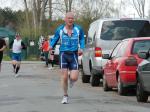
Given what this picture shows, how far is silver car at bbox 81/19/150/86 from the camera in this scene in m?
18.7

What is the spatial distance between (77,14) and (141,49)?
165ft

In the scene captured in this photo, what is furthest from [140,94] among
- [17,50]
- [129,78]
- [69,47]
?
[17,50]

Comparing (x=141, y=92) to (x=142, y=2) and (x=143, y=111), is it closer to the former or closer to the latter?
(x=143, y=111)

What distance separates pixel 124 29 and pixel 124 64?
13.3 ft

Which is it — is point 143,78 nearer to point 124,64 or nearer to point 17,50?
point 124,64

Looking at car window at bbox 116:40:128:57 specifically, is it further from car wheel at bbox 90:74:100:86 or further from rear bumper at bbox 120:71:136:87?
car wheel at bbox 90:74:100:86

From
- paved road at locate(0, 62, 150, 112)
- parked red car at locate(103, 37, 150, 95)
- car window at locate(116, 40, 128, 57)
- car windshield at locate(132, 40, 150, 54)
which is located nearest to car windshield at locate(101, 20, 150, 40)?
parked red car at locate(103, 37, 150, 95)

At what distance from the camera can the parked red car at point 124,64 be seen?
15.0m

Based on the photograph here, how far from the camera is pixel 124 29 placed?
19.1 m

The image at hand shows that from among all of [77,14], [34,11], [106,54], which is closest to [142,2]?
[77,14]

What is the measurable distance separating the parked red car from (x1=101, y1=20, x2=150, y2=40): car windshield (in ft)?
5.72

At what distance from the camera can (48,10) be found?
6481 centimetres

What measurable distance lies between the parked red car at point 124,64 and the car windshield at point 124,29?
1.74 meters

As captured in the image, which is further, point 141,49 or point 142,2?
point 142,2
